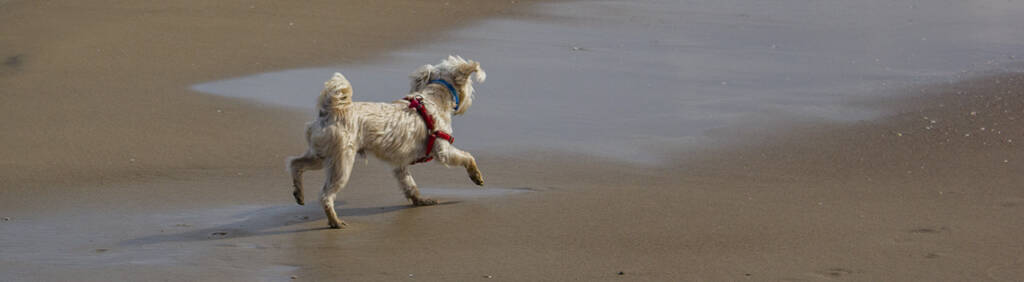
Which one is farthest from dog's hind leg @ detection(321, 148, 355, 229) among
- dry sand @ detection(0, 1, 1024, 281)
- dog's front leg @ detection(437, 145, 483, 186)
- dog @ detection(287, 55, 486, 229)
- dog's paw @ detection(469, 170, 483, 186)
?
dog's paw @ detection(469, 170, 483, 186)

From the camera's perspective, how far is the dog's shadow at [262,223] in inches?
249

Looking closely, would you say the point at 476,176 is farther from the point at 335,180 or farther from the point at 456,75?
the point at 335,180

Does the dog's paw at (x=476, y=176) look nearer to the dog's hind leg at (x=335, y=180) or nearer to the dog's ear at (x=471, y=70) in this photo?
the dog's ear at (x=471, y=70)

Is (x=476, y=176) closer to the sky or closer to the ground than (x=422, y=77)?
closer to the ground

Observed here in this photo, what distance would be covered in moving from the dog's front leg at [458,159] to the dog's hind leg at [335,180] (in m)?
0.72

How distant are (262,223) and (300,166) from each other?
439mm

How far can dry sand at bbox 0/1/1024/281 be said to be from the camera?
18.7 feet

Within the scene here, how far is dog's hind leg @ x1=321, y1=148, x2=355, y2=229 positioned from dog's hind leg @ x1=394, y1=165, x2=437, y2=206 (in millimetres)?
603

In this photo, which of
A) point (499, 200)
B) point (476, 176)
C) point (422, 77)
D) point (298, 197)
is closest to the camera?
point (298, 197)

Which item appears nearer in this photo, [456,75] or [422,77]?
[456,75]

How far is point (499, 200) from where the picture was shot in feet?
24.0

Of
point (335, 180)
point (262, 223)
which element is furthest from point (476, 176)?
point (262, 223)

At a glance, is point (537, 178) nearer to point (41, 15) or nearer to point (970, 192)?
point (970, 192)

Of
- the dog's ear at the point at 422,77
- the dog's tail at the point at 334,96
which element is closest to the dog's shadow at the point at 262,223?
the dog's tail at the point at 334,96
